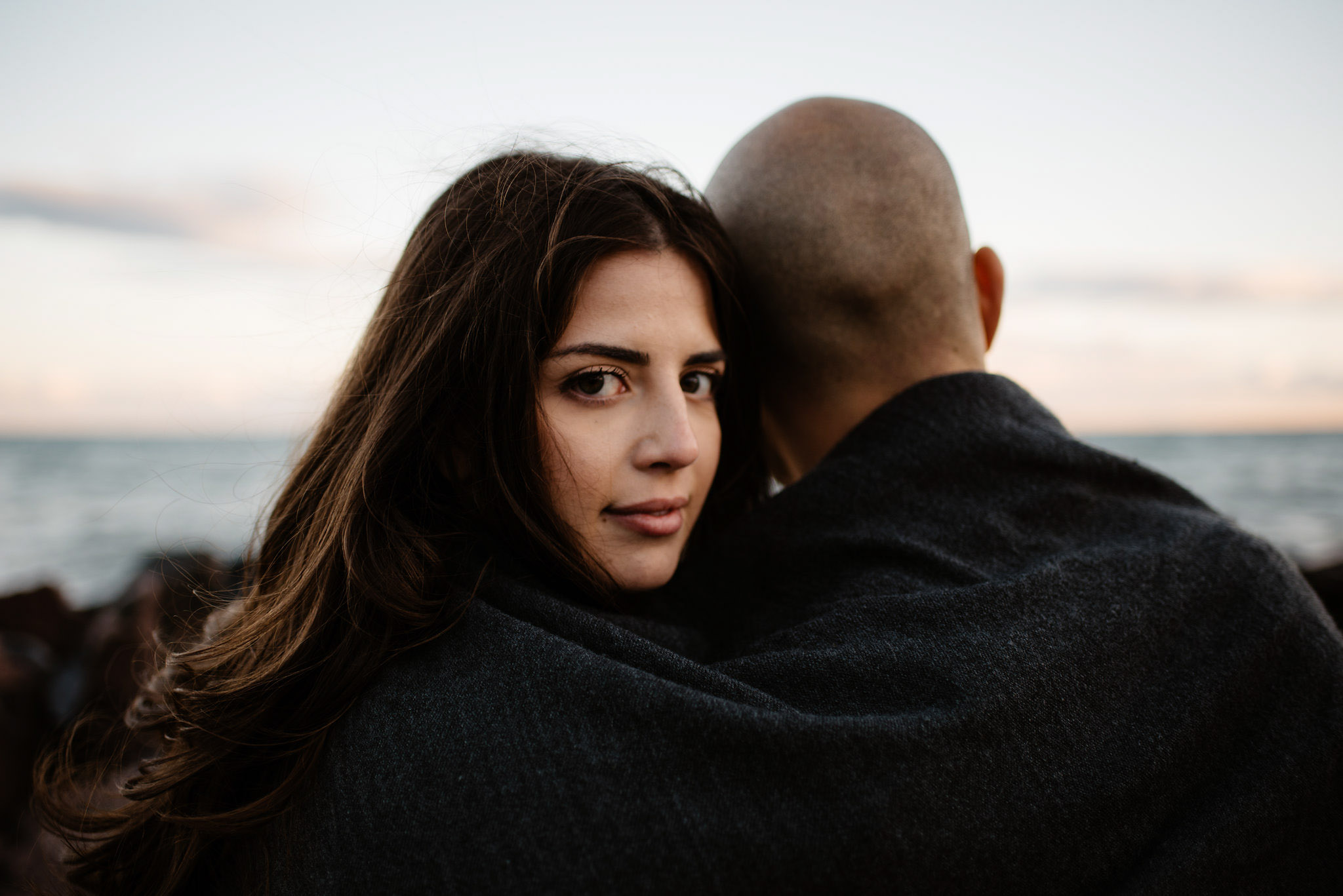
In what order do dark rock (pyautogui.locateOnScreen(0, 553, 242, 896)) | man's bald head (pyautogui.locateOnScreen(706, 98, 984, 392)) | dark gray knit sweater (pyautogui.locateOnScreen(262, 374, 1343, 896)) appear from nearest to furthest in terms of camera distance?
dark gray knit sweater (pyautogui.locateOnScreen(262, 374, 1343, 896)), man's bald head (pyautogui.locateOnScreen(706, 98, 984, 392)), dark rock (pyautogui.locateOnScreen(0, 553, 242, 896))

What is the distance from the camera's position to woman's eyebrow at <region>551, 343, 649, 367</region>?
178cm

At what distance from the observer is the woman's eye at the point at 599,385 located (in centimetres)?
184

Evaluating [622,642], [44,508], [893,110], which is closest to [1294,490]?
[893,110]

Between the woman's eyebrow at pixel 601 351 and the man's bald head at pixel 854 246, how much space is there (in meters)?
0.69

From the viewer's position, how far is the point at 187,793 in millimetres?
1589

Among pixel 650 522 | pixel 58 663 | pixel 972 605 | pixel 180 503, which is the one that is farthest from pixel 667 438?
pixel 180 503

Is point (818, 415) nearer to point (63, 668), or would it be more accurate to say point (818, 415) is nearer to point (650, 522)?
point (650, 522)

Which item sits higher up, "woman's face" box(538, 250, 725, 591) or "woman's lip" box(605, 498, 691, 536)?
"woman's face" box(538, 250, 725, 591)

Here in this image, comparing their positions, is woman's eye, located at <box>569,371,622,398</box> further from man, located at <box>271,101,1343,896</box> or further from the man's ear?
the man's ear

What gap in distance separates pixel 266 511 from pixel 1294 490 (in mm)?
21388

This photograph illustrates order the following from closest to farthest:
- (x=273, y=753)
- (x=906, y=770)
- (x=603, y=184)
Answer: (x=906, y=770)
(x=273, y=753)
(x=603, y=184)

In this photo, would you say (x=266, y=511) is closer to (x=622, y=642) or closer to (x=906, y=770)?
(x=622, y=642)

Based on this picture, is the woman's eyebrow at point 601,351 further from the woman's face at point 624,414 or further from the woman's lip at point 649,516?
the woman's lip at point 649,516

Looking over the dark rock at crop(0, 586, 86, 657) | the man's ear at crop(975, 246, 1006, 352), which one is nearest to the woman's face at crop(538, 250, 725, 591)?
the man's ear at crop(975, 246, 1006, 352)
